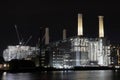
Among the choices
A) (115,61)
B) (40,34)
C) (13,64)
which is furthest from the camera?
(115,61)

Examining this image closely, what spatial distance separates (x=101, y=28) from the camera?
18025 cm

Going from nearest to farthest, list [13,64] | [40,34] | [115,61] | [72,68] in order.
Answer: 1. [13,64]
2. [40,34]
3. [72,68]
4. [115,61]

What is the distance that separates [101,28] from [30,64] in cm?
4892

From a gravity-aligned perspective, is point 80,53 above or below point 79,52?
below

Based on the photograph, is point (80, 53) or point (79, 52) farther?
point (79, 52)

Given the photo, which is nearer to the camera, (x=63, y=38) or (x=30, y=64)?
(x=30, y=64)

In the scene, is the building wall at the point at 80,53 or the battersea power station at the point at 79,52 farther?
the building wall at the point at 80,53

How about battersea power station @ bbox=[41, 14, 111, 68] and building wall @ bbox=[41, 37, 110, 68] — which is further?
building wall @ bbox=[41, 37, 110, 68]

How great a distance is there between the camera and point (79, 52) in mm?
176750

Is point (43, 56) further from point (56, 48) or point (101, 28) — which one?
point (101, 28)

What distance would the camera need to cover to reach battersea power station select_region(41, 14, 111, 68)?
175750 millimetres

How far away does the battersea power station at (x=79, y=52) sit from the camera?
17575 cm

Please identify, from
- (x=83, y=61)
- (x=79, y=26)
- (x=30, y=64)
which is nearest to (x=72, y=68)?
(x=83, y=61)

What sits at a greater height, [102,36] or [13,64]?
[102,36]
